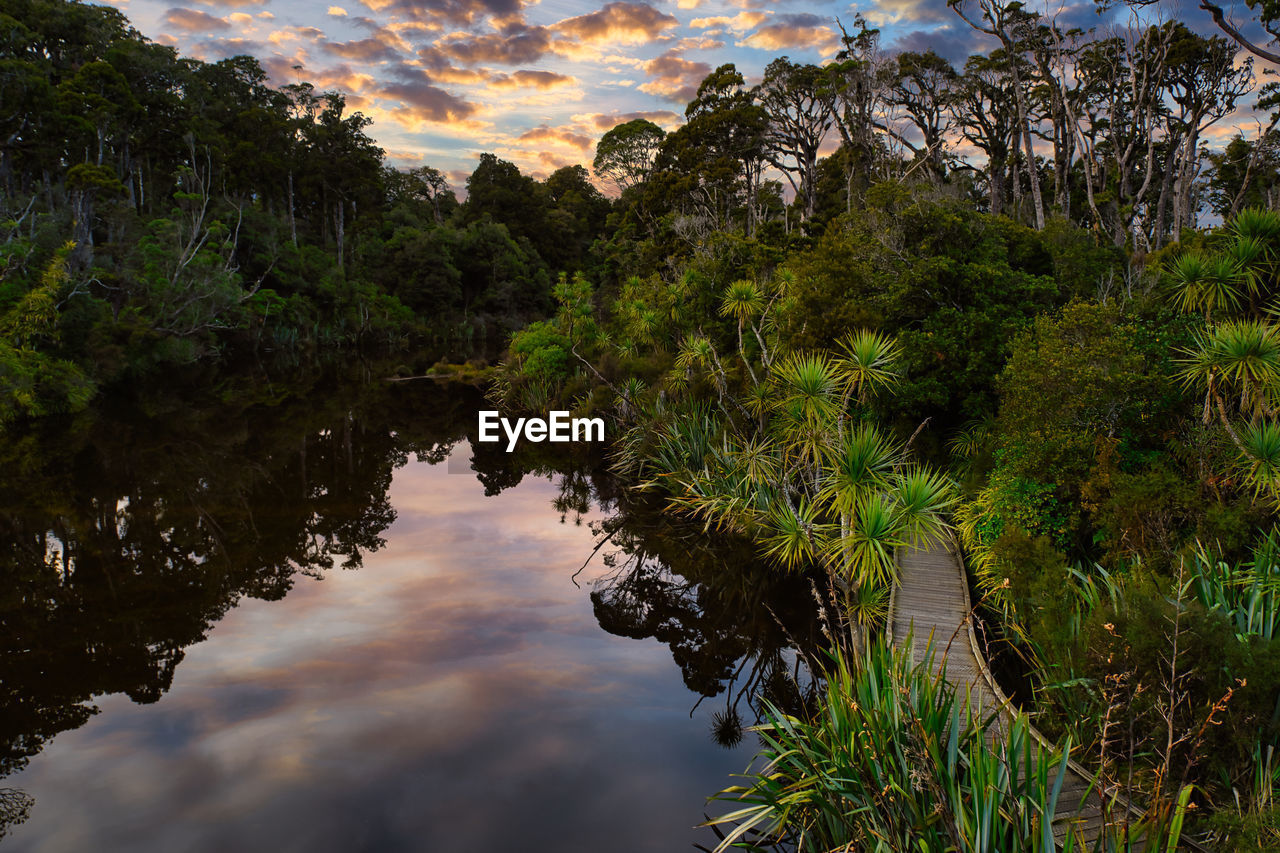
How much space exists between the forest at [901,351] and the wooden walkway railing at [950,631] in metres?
0.24

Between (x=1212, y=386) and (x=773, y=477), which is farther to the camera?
(x=773, y=477)

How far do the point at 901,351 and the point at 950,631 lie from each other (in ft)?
14.1

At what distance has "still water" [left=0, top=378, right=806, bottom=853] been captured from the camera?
19.7 feet

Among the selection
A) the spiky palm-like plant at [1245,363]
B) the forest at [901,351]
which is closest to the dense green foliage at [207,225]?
the forest at [901,351]

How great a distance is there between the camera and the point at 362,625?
9.62 m

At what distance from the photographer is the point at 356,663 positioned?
855cm

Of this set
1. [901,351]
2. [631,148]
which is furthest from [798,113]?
[901,351]

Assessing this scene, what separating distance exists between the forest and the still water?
3.39 ft

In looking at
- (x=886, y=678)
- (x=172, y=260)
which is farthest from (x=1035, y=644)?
(x=172, y=260)

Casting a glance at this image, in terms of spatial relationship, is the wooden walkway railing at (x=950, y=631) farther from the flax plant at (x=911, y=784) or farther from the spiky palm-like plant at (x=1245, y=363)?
the spiky palm-like plant at (x=1245, y=363)

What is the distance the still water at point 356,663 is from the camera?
602cm

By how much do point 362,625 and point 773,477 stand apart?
19.8ft

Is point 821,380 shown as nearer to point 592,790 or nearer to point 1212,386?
point 1212,386

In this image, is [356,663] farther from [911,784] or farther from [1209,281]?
[1209,281]
